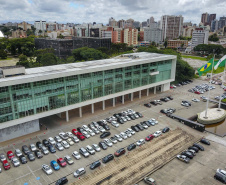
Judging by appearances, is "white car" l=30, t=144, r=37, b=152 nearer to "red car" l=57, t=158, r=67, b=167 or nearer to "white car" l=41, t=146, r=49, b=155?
"white car" l=41, t=146, r=49, b=155

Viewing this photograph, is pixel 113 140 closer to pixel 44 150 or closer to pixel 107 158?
pixel 107 158

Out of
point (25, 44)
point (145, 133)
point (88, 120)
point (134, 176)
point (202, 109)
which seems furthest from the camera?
point (25, 44)

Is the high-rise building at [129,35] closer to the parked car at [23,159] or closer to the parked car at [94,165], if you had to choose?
the parked car at [94,165]

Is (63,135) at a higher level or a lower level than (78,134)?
lower

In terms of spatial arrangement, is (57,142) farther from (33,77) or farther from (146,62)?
(146,62)

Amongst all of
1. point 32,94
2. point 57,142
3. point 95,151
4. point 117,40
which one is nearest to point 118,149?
point 95,151

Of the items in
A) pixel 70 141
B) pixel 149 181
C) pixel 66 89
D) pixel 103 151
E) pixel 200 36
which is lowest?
pixel 149 181

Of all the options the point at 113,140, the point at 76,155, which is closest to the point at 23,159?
the point at 76,155

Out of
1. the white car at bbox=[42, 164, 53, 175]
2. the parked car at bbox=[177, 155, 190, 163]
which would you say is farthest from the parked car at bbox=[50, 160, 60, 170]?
the parked car at bbox=[177, 155, 190, 163]
